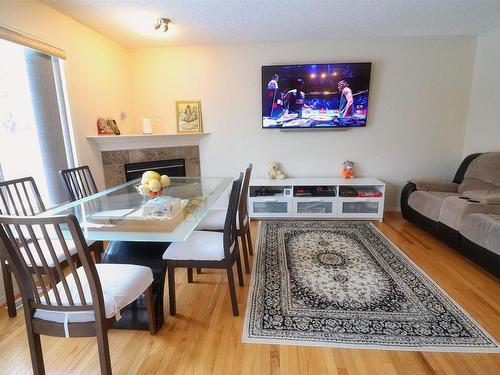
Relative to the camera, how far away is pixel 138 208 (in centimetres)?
180

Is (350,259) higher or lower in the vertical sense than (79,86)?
lower

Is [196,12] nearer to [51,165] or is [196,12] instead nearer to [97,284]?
[51,165]

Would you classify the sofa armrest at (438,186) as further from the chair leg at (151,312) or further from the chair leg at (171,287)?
the chair leg at (151,312)

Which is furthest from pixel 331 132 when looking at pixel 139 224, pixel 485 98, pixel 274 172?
pixel 139 224

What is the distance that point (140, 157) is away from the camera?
346cm

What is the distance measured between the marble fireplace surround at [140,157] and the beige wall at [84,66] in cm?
10

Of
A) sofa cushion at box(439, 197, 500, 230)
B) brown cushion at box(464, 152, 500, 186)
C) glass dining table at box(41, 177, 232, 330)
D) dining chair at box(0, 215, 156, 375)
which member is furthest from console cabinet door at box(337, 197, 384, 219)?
dining chair at box(0, 215, 156, 375)

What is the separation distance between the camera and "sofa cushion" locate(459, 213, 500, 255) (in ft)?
6.67

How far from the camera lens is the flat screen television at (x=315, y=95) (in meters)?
3.37

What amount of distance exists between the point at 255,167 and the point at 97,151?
6.52 ft

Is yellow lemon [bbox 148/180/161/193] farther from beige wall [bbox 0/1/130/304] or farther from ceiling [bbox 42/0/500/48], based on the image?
ceiling [bbox 42/0/500/48]

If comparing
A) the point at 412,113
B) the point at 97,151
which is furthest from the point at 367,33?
the point at 97,151

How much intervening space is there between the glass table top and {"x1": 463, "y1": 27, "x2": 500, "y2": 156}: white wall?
323cm

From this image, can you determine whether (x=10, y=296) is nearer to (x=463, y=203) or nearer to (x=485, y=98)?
(x=463, y=203)
